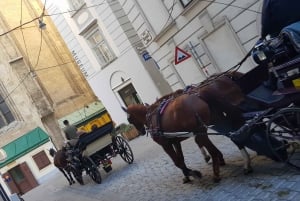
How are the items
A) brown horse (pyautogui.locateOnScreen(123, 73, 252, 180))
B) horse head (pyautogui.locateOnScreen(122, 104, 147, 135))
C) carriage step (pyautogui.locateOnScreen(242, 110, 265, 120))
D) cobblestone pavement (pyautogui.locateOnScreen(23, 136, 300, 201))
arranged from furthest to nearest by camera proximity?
horse head (pyautogui.locateOnScreen(122, 104, 147, 135)), brown horse (pyautogui.locateOnScreen(123, 73, 252, 180)), carriage step (pyautogui.locateOnScreen(242, 110, 265, 120)), cobblestone pavement (pyautogui.locateOnScreen(23, 136, 300, 201))

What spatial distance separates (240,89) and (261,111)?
595 millimetres

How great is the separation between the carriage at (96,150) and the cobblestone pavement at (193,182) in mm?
468

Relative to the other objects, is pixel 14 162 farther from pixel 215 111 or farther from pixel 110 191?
pixel 215 111

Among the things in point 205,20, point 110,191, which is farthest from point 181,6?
point 110,191

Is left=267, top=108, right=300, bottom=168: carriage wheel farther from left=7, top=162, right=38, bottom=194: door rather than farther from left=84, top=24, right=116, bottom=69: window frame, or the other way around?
left=7, top=162, right=38, bottom=194: door

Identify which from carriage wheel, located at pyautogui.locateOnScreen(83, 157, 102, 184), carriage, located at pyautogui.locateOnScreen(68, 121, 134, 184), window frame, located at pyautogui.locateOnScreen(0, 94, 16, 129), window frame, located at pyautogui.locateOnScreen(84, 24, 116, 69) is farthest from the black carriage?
window frame, located at pyautogui.locateOnScreen(0, 94, 16, 129)

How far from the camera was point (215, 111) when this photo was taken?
7.19 metres

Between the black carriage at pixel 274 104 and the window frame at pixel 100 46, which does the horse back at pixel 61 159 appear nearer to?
the window frame at pixel 100 46

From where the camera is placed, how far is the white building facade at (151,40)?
41.8ft

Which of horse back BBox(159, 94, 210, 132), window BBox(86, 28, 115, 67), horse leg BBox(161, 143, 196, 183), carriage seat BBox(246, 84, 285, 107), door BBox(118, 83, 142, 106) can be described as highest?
window BBox(86, 28, 115, 67)

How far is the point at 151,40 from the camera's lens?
1627 centimetres

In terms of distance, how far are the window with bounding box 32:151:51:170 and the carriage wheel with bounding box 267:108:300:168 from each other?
24370 millimetres

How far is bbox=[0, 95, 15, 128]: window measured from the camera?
29.9 meters

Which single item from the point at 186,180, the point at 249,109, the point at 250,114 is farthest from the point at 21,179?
the point at 250,114
